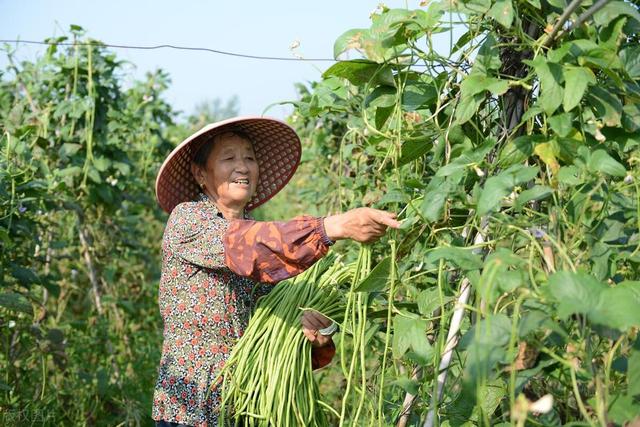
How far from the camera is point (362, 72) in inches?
69.8

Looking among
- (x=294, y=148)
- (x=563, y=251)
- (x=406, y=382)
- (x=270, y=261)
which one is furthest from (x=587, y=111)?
(x=294, y=148)

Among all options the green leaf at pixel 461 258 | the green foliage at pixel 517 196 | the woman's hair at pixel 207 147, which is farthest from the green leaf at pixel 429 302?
the woman's hair at pixel 207 147

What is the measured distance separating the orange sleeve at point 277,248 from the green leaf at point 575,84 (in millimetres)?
639

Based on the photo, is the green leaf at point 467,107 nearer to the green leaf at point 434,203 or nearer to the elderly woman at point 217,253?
the green leaf at point 434,203

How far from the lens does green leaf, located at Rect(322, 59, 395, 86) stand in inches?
68.6

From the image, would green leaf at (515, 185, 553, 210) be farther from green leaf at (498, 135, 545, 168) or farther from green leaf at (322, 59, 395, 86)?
green leaf at (322, 59, 395, 86)

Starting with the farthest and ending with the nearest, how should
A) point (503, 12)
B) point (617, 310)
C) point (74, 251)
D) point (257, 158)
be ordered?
point (74, 251)
point (257, 158)
point (503, 12)
point (617, 310)

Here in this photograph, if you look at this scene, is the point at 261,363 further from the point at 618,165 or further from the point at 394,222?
the point at 618,165

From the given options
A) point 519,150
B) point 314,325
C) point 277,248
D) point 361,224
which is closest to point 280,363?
point 314,325

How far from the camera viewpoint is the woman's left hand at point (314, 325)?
2.07m

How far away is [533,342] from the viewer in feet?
4.64

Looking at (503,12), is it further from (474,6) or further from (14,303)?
(14,303)

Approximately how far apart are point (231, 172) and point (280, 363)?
21.5 inches

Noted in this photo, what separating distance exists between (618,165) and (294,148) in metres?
1.27
